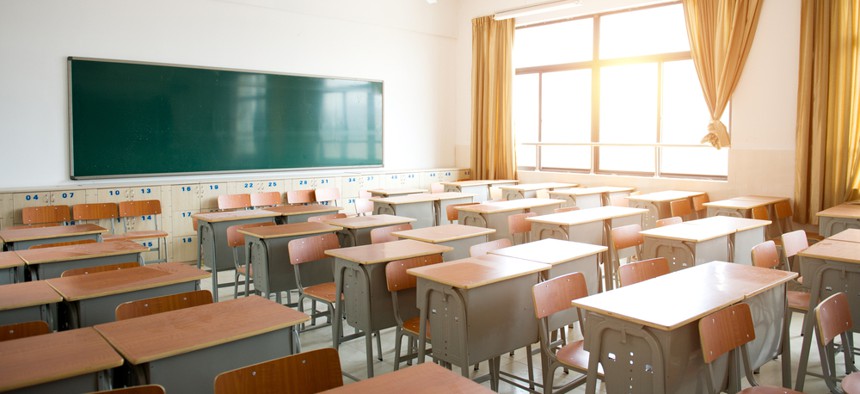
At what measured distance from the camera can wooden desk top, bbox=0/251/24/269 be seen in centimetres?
346

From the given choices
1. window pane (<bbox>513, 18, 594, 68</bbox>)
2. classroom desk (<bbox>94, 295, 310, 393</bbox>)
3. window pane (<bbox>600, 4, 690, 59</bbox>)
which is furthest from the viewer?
window pane (<bbox>513, 18, 594, 68</bbox>)

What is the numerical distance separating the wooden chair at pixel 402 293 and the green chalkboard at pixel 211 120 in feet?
14.6

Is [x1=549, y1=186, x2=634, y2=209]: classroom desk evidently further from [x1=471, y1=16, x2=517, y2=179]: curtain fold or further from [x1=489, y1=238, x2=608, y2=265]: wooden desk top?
[x1=489, y1=238, x2=608, y2=265]: wooden desk top

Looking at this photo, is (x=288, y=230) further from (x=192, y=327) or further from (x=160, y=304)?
(x=192, y=327)

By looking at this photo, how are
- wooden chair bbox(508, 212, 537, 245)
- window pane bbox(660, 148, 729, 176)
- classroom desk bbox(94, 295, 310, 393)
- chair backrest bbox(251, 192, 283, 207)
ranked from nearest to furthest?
classroom desk bbox(94, 295, 310, 393) < wooden chair bbox(508, 212, 537, 245) < chair backrest bbox(251, 192, 283, 207) < window pane bbox(660, 148, 729, 176)

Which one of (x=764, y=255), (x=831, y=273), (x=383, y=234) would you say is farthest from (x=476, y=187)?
(x=831, y=273)

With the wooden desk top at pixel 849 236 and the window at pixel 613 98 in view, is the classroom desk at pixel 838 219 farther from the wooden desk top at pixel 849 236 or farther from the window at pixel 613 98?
the window at pixel 613 98

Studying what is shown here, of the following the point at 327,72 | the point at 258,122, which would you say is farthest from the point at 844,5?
the point at 258,122

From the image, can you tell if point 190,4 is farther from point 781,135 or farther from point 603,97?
point 781,135

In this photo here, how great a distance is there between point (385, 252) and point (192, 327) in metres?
1.51

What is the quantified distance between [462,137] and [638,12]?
3347 millimetres

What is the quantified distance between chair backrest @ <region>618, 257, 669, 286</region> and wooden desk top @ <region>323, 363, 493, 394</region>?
61.4 inches

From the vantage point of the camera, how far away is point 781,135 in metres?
6.62

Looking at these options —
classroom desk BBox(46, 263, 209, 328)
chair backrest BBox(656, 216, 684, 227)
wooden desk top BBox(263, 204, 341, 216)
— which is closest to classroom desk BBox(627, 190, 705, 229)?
chair backrest BBox(656, 216, 684, 227)
